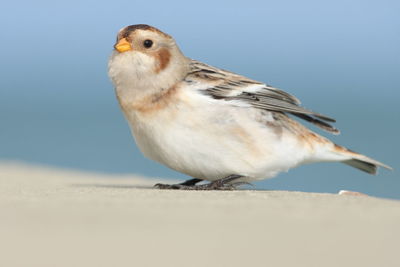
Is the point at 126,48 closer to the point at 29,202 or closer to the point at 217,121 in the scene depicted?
the point at 217,121

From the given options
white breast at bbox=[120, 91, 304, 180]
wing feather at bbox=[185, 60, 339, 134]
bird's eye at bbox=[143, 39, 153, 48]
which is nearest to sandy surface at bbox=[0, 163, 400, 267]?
white breast at bbox=[120, 91, 304, 180]

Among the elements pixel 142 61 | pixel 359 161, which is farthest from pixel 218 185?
pixel 359 161

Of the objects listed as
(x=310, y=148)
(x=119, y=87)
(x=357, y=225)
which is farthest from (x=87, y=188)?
(x=357, y=225)

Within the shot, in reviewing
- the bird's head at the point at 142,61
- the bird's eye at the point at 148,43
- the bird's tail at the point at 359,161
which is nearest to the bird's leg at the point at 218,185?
the bird's head at the point at 142,61

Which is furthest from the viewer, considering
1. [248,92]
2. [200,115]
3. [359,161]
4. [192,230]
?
[359,161]

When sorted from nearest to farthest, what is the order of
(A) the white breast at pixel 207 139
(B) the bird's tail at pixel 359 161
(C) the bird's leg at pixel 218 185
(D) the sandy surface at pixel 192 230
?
(D) the sandy surface at pixel 192 230 < (A) the white breast at pixel 207 139 < (C) the bird's leg at pixel 218 185 < (B) the bird's tail at pixel 359 161

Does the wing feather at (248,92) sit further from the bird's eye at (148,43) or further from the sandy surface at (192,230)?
the sandy surface at (192,230)

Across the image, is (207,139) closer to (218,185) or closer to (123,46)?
(218,185)
